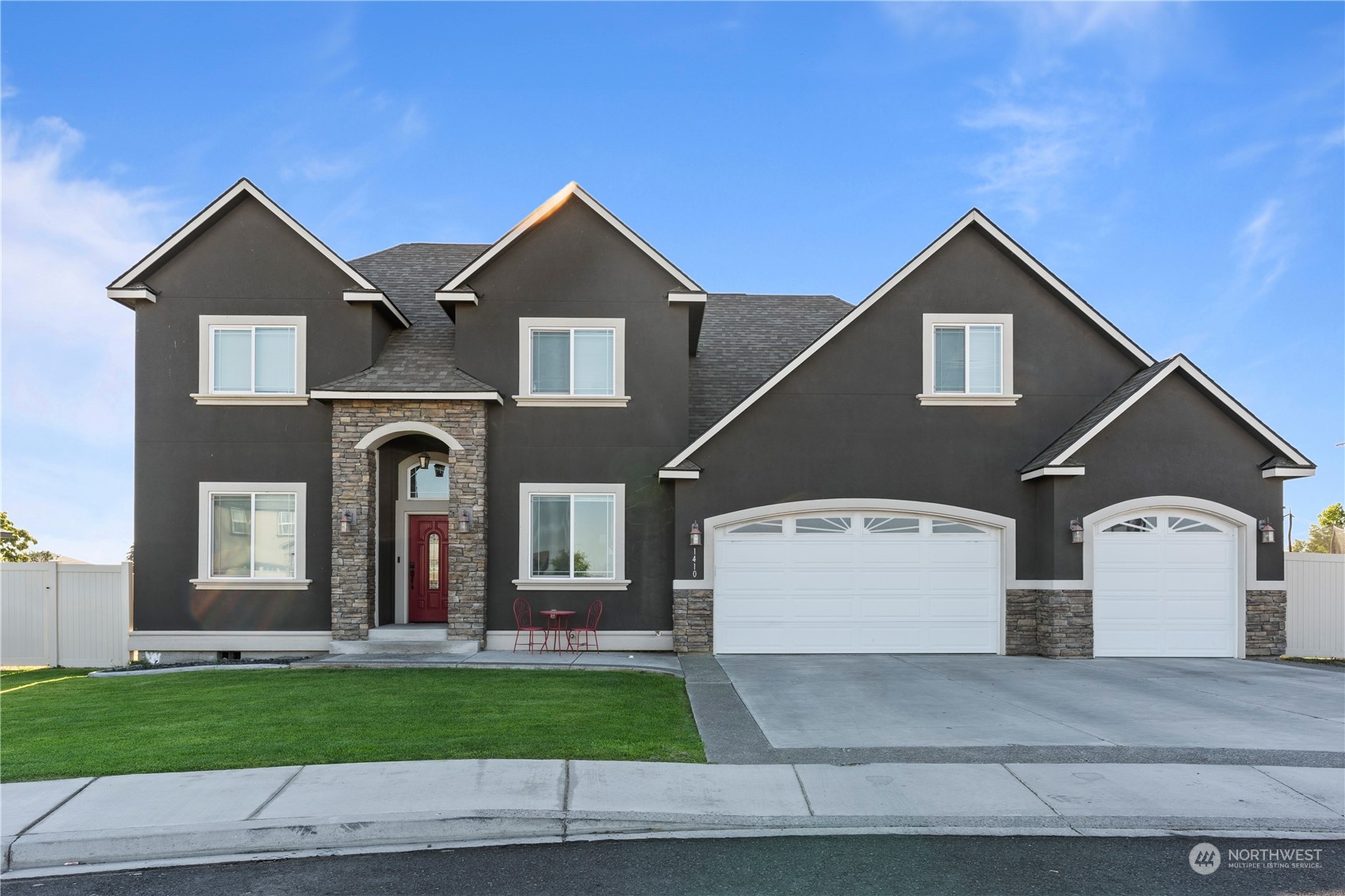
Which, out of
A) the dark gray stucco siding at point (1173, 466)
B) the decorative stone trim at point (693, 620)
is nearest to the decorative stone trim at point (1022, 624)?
the dark gray stucco siding at point (1173, 466)

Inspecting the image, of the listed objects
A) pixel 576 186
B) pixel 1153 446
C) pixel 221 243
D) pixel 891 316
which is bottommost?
pixel 1153 446

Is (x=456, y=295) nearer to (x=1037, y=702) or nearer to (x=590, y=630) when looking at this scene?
(x=590, y=630)

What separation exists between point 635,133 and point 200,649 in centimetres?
1319

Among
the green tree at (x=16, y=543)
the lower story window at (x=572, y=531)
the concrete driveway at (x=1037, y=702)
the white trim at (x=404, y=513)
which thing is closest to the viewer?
the concrete driveway at (x=1037, y=702)

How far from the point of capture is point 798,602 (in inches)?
612

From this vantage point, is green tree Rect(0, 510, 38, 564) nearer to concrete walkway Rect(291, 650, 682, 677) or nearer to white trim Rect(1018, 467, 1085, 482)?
concrete walkway Rect(291, 650, 682, 677)

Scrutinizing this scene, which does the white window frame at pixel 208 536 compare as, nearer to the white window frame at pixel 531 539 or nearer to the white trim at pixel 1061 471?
the white window frame at pixel 531 539

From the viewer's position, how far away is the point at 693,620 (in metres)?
15.4

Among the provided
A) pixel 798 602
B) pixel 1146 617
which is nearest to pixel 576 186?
pixel 798 602

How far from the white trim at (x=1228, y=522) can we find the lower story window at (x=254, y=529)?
13.5 meters

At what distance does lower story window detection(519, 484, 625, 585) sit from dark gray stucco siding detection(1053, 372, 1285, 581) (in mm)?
7482

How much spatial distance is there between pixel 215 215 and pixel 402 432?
5.17 m

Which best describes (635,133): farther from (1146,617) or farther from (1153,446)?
(1146,617)

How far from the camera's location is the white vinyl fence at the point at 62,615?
627 inches
